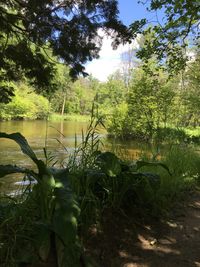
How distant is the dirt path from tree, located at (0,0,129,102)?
9.20 feet

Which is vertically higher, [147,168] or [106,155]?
[106,155]

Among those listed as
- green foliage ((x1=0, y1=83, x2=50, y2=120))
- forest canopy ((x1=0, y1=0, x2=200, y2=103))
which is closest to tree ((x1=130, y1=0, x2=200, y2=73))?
forest canopy ((x1=0, y1=0, x2=200, y2=103))

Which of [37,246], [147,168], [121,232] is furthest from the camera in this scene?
[147,168]

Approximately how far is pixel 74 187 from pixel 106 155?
365 mm

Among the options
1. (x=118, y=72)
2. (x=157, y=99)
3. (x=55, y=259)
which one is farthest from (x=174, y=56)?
(x=118, y=72)

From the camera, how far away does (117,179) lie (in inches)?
105

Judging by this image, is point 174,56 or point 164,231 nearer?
point 164,231

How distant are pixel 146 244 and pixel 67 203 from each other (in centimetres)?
91

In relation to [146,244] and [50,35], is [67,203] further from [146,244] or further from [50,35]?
[50,35]

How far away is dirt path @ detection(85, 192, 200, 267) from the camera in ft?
6.93

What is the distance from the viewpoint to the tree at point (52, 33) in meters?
4.37

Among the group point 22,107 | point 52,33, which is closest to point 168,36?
point 52,33

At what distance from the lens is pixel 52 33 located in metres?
4.55

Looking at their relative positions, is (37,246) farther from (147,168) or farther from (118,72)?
(118,72)
